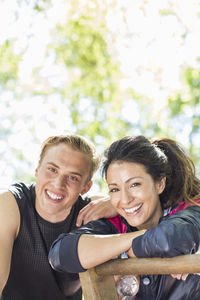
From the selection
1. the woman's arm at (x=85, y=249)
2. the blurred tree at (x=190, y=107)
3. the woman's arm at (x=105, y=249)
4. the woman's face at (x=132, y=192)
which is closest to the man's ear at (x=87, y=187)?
the woman's face at (x=132, y=192)

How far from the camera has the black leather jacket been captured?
4.19ft

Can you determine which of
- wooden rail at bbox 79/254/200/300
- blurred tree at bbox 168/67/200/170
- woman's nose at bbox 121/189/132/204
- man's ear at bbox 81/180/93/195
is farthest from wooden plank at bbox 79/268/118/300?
blurred tree at bbox 168/67/200/170

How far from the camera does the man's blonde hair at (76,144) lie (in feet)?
7.20

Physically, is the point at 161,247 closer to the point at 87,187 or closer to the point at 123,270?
the point at 123,270

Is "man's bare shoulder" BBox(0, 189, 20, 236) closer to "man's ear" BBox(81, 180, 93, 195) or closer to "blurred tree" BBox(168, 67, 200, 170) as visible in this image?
"man's ear" BBox(81, 180, 93, 195)

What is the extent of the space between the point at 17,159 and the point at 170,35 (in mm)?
6694

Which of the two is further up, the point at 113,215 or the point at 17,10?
the point at 17,10

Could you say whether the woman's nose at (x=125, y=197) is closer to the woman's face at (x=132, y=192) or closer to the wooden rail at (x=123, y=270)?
the woman's face at (x=132, y=192)

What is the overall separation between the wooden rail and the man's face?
719 millimetres

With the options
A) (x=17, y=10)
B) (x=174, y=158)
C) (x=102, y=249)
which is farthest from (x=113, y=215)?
→ (x=17, y=10)

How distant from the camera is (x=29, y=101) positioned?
11.1 meters

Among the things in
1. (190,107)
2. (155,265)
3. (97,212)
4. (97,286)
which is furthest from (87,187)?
(190,107)

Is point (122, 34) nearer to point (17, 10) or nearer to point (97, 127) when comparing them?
point (17, 10)

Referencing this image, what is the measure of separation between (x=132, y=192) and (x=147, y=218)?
12 centimetres
